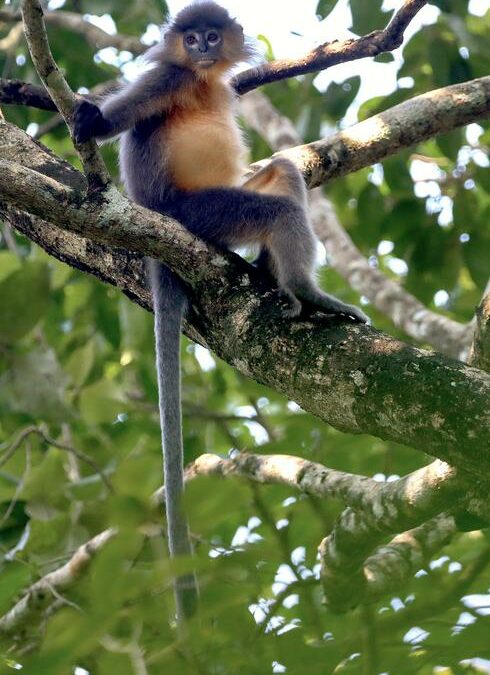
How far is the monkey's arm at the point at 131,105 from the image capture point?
2902 mm

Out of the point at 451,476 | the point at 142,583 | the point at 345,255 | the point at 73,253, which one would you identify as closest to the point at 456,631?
the point at 142,583

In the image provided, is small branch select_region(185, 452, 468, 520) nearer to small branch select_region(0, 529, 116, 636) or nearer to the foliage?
the foliage

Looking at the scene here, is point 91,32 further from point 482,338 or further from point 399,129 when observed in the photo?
point 482,338

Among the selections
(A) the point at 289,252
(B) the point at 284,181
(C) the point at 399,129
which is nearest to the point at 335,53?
(C) the point at 399,129

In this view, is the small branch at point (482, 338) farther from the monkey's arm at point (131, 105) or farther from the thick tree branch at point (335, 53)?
the thick tree branch at point (335, 53)

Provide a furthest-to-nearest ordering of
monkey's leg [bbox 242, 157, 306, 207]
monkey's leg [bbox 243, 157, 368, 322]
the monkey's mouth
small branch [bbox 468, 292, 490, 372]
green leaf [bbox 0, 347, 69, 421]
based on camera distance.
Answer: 1. the monkey's mouth
2. green leaf [bbox 0, 347, 69, 421]
3. monkey's leg [bbox 242, 157, 306, 207]
4. monkey's leg [bbox 243, 157, 368, 322]
5. small branch [bbox 468, 292, 490, 372]

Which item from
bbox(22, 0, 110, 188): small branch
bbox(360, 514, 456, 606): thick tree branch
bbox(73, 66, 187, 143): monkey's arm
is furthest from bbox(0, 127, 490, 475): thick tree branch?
bbox(360, 514, 456, 606): thick tree branch

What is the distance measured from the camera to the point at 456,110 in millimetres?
3496

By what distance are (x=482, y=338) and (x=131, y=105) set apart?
6.51 ft

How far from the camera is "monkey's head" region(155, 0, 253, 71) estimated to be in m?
4.24

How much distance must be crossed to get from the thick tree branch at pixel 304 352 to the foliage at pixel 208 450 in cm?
34

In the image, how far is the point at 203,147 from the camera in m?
3.84

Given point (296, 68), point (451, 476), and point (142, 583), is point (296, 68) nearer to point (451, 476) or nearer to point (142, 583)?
point (451, 476)

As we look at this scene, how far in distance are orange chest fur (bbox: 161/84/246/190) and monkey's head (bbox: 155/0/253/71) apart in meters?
0.21
